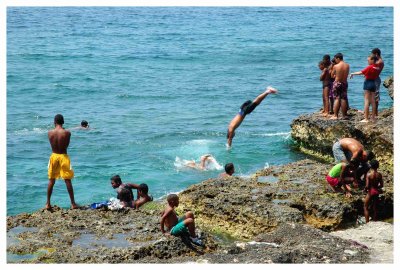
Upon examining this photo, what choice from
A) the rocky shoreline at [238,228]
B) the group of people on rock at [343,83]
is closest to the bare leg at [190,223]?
the rocky shoreline at [238,228]

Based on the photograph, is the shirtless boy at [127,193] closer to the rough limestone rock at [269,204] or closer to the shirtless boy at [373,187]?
the rough limestone rock at [269,204]

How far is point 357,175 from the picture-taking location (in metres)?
16.1

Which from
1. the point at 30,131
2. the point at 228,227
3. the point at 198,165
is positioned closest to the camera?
the point at 228,227

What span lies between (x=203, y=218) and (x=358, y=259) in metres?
4.25

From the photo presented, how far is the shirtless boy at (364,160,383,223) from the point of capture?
15117 millimetres

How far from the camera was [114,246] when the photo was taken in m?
13.0

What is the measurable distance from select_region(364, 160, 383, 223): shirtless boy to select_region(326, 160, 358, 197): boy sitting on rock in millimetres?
579

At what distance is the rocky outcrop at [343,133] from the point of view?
19.0m

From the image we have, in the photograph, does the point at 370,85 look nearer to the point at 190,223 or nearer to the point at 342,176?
the point at 342,176

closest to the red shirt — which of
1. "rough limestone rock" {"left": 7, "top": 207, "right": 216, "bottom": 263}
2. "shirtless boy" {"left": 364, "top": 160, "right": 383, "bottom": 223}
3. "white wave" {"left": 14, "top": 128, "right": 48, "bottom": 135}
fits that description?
"shirtless boy" {"left": 364, "top": 160, "right": 383, "bottom": 223}

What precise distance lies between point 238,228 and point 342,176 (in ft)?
8.42

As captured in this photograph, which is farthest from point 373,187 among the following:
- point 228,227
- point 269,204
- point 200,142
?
point 200,142

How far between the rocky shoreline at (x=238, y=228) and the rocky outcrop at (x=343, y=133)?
28 centimetres
